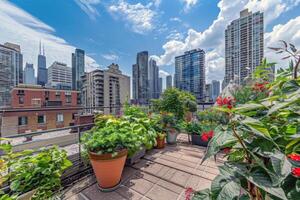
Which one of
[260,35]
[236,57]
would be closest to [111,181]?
[260,35]

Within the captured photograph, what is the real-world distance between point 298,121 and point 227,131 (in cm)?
22

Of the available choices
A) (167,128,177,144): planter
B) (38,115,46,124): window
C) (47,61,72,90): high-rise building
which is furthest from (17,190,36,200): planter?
(47,61,72,90): high-rise building

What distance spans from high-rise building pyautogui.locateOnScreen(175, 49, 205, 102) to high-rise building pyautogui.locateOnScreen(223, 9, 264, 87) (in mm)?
9637

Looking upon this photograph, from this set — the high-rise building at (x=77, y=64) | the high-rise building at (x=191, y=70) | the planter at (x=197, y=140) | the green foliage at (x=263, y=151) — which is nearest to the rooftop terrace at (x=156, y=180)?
the planter at (x=197, y=140)

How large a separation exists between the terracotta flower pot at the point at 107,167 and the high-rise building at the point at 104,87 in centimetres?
3411

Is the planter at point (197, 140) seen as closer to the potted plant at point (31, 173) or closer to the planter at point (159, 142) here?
the planter at point (159, 142)

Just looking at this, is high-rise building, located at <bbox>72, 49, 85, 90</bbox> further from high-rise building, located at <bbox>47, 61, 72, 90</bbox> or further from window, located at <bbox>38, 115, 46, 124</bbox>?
window, located at <bbox>38, 115, 46, 124</bbox>

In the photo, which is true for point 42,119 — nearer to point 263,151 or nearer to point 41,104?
point 41,104

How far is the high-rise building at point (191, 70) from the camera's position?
16.3 m

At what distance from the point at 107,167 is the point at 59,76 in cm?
5900

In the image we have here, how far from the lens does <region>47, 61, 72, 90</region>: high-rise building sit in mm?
47463

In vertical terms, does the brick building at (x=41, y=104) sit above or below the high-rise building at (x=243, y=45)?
below

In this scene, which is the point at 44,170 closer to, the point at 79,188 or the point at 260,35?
the point at 79,188

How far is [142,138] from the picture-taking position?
1.96 meters
